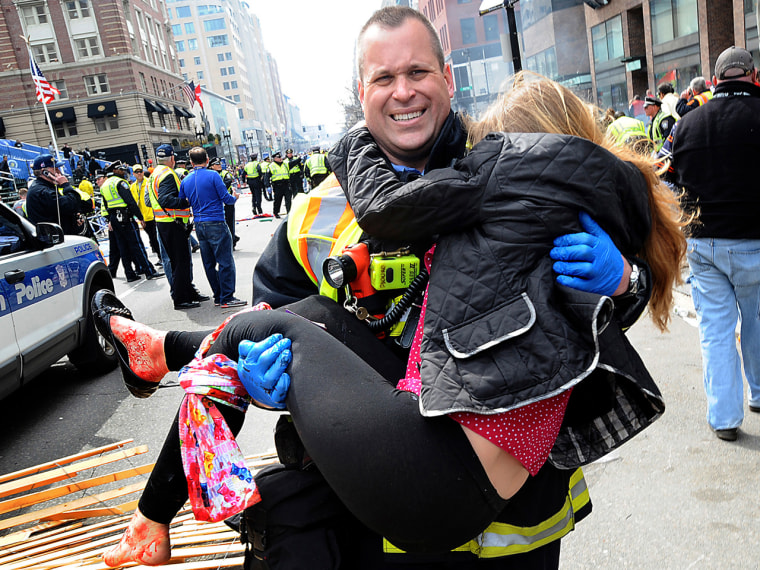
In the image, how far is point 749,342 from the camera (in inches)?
151

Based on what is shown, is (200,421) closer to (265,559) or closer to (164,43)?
(265,559)

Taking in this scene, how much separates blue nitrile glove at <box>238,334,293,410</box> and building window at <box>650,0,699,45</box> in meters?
28.3

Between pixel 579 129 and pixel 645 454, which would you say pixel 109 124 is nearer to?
pixel 645 454

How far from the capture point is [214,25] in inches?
4636

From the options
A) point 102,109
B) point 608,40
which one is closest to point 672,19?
point 608,40

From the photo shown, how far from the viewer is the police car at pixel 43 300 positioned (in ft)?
15.4

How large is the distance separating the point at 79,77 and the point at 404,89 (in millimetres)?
59610

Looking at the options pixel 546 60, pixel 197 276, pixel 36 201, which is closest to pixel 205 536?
pixel 36 201

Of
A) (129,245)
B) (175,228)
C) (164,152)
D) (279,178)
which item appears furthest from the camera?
(279,178)

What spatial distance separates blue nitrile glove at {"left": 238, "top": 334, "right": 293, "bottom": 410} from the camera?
4.27 feet

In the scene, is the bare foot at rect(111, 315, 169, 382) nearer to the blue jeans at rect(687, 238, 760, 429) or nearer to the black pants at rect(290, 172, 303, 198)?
the blue jeans at rect(687, 238, 760, 429)

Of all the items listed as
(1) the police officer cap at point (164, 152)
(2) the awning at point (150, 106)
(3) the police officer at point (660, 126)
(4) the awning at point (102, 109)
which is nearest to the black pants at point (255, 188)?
(1) the police officer cap at point (164, 152)

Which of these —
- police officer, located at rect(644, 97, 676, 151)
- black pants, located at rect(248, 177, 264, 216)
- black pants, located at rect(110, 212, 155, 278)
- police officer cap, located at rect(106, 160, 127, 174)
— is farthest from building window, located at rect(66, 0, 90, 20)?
police officer, located at rect(644, 97, 676, 151)

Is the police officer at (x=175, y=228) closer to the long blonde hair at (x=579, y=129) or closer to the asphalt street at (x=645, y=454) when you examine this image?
the asphalt street at (x=645, y=454)
